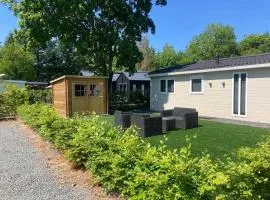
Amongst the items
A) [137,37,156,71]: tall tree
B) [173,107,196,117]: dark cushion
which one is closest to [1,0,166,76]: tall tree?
[173,107,196,117]: dark cushion

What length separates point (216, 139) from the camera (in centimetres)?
1021

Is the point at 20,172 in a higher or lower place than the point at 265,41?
lower

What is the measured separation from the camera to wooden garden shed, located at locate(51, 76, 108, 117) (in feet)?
65.0

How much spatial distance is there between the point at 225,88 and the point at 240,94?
1045 mm

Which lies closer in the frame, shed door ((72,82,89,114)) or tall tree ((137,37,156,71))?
shed door ((72,82,89,114))

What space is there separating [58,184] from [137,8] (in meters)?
20.7

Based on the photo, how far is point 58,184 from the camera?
6.11m

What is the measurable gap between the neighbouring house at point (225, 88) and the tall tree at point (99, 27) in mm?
3825

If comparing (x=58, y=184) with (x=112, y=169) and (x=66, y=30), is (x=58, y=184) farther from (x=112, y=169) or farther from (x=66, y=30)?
(x=66, y=30)

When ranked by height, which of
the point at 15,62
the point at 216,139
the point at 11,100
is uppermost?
the point at 15,62

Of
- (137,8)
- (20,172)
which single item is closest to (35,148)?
(20,172)

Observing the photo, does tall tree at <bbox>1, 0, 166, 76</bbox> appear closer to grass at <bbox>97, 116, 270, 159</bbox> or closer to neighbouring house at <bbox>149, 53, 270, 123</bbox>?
neighbouring house at <bbox>149, 53, 270, 123</bbox>

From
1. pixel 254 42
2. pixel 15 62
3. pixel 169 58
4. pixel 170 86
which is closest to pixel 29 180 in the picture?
pixel 170 86

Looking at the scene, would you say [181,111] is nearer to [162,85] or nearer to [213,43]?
[162,85]
